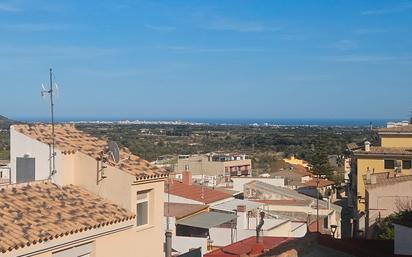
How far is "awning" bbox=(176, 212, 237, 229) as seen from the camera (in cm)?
2382

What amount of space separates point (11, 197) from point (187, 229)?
13001 millimetres

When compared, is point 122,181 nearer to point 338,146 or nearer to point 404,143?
point 404,143

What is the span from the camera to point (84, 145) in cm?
1427

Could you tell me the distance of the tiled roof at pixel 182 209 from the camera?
2564cm

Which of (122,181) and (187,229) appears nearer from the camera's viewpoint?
(122,181)

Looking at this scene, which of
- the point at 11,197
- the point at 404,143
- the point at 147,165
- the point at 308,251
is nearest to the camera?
the point at 308,251

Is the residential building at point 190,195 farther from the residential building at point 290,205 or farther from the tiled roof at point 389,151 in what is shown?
the tiled roof at point 389,151

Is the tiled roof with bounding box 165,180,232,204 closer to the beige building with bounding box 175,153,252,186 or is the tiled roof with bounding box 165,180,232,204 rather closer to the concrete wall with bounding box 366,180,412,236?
the concrete wall with bounding box 366,180,412,236

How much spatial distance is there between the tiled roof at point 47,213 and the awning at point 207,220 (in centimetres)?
1094

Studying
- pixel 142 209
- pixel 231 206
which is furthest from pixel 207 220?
pixel 142 209

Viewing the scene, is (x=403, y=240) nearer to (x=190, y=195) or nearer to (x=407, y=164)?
(x=190, y=195)

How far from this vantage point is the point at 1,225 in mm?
10656

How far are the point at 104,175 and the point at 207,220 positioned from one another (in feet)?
38.5

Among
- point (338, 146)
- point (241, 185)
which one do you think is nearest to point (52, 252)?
point (241, 185)
